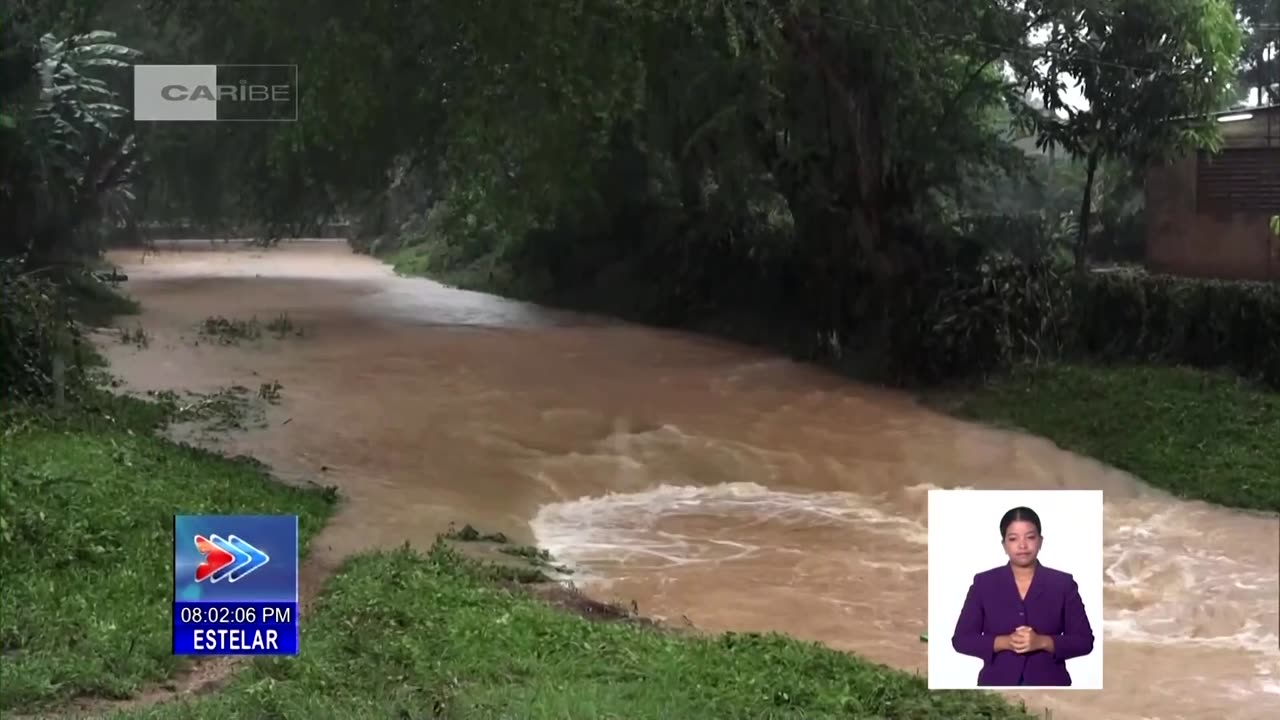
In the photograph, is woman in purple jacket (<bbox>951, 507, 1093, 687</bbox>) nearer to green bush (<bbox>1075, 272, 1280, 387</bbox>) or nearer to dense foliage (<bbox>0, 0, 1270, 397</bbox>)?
dense foliage (<bbox>0, 0, 1270, 397</bbox>)

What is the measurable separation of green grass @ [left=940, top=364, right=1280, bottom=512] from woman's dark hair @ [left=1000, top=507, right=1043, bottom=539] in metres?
4.01

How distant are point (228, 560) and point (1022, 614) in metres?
1.74

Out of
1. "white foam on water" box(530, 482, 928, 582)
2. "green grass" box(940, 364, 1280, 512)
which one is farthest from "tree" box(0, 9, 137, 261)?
"green grass" box(940, 364, 1280, 512)

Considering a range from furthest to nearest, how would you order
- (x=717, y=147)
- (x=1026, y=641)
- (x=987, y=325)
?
(x=717, y=147) < (x=987, y=325) < (x=1026, y=641)

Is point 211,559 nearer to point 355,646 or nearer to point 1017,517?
point 355,646

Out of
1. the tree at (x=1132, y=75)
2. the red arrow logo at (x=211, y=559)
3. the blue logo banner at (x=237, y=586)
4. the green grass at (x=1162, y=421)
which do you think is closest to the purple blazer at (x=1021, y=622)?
the blue logo banner at (x=237, y=586)

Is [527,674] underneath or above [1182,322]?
underneath

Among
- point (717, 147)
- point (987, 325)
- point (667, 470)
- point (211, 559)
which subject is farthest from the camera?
point (717, 147)

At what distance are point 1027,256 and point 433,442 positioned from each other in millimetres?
4276

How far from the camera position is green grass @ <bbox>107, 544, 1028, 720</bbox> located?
9.64ft

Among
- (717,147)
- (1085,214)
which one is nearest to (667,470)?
(1085,214)

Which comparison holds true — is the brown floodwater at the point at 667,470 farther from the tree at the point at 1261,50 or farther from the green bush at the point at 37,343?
the tree at the point at 1261,50

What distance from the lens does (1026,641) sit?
2.63 meters

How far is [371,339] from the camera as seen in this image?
742 centimetres
